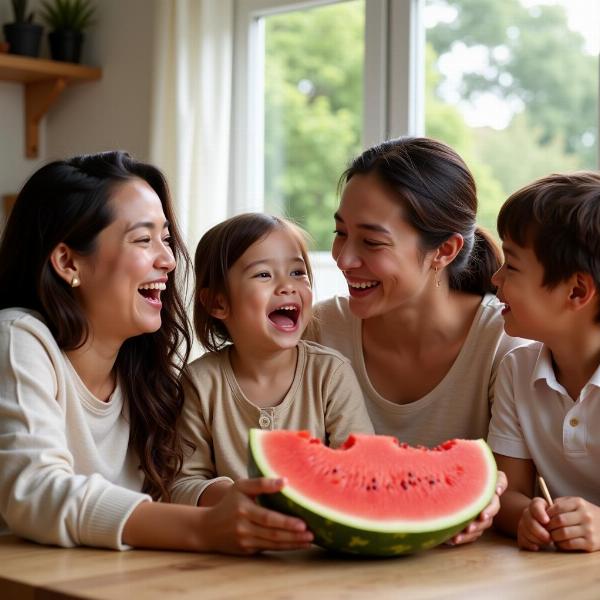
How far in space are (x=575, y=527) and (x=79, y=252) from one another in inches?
38.4

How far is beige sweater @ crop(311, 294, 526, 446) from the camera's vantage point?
210 centimetres

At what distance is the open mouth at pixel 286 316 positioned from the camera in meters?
2.03

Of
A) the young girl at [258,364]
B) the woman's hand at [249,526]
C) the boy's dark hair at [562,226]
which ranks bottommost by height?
the woman's hand at [249,526]

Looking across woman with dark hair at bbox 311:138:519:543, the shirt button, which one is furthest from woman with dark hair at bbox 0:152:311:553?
woman with dark hair at bbox 311:138:519:543

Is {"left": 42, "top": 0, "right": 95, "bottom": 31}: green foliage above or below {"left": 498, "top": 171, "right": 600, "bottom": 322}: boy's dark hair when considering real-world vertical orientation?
above

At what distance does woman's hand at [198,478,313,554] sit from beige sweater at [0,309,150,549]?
5.4 inches

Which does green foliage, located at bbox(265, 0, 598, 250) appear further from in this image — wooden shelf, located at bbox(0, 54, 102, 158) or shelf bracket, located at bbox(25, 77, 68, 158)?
shelf bracket, located at bbox(25, 77, 68, 158)

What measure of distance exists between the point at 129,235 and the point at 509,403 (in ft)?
2.52

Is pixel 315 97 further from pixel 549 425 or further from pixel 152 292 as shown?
pixel 549 425

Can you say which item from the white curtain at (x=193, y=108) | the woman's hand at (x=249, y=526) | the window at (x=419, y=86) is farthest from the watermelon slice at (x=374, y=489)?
the white curtain at (x=193, y=108)

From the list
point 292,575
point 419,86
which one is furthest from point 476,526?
point 419,86

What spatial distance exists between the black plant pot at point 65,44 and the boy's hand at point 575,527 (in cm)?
318

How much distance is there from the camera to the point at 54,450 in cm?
155

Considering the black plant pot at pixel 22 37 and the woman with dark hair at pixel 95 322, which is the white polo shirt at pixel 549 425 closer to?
the woman with dark hair at pixel 95 322
